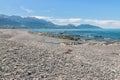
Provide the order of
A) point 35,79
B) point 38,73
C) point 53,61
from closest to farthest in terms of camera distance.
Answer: point 35,79
point 38,73
point 53,61

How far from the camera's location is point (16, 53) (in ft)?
65.6

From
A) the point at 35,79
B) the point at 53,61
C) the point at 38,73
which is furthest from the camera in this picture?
the point at 53,61

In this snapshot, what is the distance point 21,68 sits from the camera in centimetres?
1603

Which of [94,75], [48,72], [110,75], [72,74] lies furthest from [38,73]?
[110,75]

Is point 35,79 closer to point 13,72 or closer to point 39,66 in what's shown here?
point 13,72

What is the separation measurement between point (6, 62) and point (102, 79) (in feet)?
19.0

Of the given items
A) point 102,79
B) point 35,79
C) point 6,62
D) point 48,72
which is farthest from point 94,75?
point 6,62

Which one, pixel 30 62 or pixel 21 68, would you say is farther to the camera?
pixel 30 62

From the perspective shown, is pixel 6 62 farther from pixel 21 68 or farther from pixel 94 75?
pixel 94 75

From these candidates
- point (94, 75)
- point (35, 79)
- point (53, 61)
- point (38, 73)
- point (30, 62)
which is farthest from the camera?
point (53, 61)

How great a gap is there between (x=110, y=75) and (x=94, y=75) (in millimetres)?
1147

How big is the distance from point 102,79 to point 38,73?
143 inches

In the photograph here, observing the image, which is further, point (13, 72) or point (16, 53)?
point (16, 53)

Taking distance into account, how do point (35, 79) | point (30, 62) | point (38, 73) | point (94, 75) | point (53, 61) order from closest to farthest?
point (35, 79) → point (38, 73) → point (94, 75) → point (30, 62) → point (53, 61)
